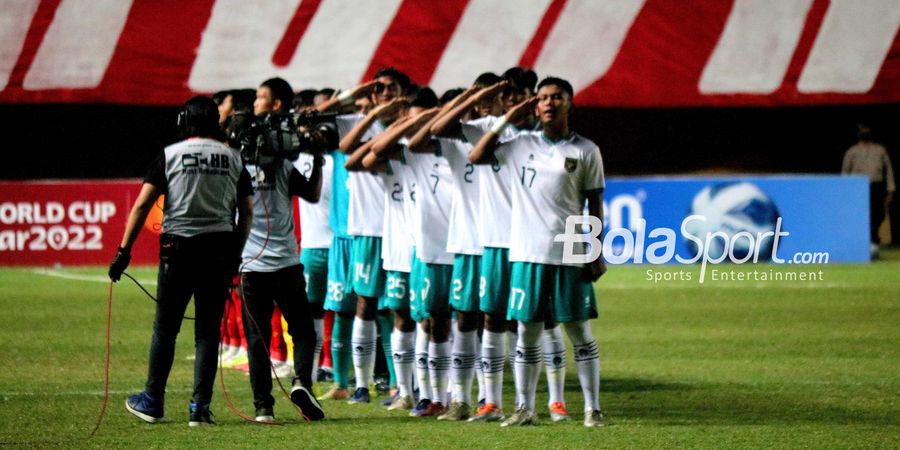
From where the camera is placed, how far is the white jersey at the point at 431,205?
10836 mm

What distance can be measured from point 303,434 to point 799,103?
18384 mm

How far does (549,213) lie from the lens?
9.96 metres

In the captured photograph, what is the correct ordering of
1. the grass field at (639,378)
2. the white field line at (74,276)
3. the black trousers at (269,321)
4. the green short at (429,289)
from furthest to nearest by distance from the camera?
the white field line at (74,276)
the green short at (429,289)
the black trousers at (269,321)
the grass field at (639,378)

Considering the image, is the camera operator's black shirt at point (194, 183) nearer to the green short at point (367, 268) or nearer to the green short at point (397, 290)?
the green short at point (397, 290)

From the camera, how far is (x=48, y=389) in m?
12.0

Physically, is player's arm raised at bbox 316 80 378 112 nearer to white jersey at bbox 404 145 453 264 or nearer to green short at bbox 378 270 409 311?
white jersey at bbox 404 145 453 264

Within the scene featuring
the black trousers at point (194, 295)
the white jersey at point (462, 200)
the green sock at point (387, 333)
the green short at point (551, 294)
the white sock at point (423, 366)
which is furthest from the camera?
the green sock at point (387, 333)

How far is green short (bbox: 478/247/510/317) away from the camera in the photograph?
10.3 meters

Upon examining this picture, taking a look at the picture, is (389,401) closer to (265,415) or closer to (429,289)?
(429,289)

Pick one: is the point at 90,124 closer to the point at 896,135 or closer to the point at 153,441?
the point at 896,135

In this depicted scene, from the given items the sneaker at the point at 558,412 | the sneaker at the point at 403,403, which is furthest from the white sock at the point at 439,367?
the sneaker at the point at 558,412

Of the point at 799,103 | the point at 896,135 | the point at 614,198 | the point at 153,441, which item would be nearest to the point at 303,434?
the point at 153,441

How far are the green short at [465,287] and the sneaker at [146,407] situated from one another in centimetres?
206

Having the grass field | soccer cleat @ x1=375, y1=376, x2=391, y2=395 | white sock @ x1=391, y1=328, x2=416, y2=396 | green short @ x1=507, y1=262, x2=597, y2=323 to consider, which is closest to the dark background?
the grass field
